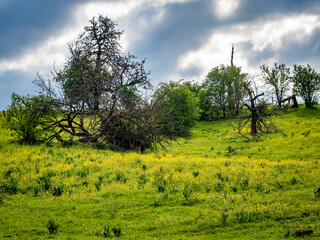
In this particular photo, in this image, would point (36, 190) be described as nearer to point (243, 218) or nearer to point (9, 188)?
point (9, 188)

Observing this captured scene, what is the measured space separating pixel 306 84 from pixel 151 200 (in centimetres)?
4448

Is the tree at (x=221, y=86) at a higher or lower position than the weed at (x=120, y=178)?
higher

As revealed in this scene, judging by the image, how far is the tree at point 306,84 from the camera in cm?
4472

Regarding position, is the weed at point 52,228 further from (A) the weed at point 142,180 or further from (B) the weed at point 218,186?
(B) the weed at point 218,186

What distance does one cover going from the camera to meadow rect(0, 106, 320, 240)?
7797 mm

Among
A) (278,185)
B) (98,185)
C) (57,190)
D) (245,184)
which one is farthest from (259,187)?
(57,190)

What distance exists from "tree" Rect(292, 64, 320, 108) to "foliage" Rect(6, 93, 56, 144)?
41.6m

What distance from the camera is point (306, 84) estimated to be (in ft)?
148

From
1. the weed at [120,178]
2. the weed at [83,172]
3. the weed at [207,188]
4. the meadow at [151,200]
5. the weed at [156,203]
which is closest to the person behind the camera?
the meadow at [151,200]

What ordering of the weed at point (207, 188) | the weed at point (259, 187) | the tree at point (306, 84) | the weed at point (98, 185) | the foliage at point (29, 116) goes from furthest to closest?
the tree at point (306, 84) < the foliage at point (29, 116) < the weed at point (98, 185) < the weed at point (207, 188) < the weed at point (259, 187)

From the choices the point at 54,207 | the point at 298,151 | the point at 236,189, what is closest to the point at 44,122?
the point at 54,207

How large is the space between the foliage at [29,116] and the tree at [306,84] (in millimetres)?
41618


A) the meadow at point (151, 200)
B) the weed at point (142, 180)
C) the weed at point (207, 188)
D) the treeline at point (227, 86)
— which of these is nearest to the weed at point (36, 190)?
the meadow at point (151, 200)

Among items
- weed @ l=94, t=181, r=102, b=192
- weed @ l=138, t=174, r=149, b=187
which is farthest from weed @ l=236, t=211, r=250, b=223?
weed @ l=94, t=181, r=102, b=192
